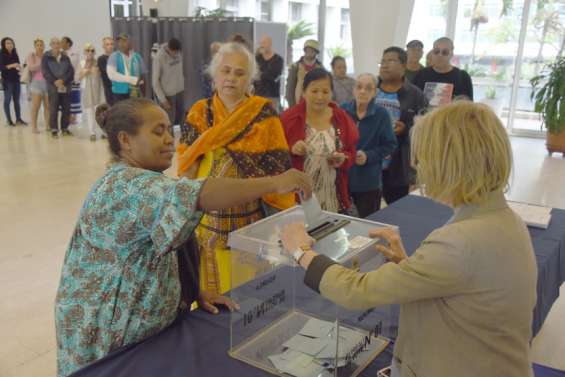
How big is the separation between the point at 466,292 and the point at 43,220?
4221mm

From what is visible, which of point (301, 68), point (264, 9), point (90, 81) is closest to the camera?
point (301, 68)

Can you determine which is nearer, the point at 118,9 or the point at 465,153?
the point at 465,153

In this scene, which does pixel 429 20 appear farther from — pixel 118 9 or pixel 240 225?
pixel 240 225

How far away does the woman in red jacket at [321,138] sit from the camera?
2.74 metres

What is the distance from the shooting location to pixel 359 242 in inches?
53.7

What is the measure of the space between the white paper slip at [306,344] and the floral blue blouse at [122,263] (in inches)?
13.7

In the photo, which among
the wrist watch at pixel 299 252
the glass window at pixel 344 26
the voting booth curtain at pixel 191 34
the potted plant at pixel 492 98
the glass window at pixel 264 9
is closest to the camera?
the wrist watch at pixel 299 252

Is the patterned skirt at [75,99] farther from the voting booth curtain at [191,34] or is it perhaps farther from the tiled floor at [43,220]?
the voting booth curtain at [191,34]

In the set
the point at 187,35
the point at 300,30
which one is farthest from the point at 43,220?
the point at 300,30

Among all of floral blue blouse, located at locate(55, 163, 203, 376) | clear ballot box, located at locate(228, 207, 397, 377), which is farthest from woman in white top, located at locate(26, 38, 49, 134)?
clear ballot box, located at locate(228, 207, 397, 377)

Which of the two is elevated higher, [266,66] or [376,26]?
[376,26]

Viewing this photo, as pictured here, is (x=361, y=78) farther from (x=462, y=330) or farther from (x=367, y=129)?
(x=462, y=330)

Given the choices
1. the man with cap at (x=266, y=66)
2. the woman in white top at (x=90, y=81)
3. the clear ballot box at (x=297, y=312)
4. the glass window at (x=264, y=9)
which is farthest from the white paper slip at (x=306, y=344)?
the glass window at (x=264, y=9)

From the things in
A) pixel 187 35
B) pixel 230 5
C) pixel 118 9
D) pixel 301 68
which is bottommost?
pixel 301 68
